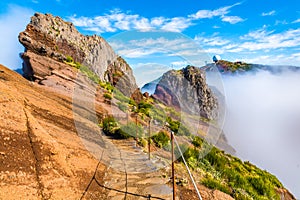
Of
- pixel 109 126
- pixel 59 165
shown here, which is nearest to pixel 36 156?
pixel 59 165

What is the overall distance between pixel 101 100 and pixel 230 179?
10.8m

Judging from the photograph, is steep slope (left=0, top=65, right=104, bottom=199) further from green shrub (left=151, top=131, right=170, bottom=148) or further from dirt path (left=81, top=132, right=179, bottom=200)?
green shrub (left=151, top=131, right=170, bottom=148)

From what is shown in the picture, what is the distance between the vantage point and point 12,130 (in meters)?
6.26

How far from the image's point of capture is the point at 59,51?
2359cm

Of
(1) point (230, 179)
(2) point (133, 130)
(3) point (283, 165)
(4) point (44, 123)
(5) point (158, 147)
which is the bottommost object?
(3) point (283, 165)

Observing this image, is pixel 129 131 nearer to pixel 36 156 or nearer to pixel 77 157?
pixel 77 157

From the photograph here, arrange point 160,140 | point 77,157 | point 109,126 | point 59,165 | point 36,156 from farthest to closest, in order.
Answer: point 160,140 → point 109,126 → point 77,157 → point 59,165 → point 36,156

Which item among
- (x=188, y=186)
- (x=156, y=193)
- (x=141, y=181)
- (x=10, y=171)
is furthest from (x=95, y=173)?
(x=188, y=186)

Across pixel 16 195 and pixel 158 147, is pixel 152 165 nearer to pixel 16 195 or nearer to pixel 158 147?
pixel 158 147

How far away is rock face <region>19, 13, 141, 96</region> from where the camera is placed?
53.7 feet

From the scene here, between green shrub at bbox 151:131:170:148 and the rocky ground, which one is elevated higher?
the rocky ground

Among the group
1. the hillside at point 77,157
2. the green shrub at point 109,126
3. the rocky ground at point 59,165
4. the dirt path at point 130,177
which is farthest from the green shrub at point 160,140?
the rocky ground at point 59,165

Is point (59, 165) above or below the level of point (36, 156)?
below

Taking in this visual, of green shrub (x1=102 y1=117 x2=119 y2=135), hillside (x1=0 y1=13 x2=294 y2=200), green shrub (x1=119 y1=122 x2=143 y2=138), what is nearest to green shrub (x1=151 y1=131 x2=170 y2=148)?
hillside (x1=0 y1=13 x2=294 y2=200)
